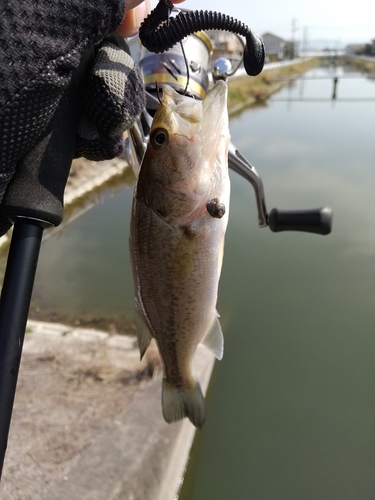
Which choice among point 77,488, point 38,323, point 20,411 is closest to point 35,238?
point 77,488

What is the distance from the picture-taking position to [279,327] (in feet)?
17.6

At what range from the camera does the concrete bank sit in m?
2.65

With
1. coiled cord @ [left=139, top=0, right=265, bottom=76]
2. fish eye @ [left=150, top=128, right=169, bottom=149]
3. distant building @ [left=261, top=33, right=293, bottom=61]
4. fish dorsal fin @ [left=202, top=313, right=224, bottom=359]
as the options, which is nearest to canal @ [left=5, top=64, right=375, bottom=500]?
fish dorsal fin @ [left=202, top=313, right=224, bottom=359]

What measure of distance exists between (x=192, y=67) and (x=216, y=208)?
67 cm

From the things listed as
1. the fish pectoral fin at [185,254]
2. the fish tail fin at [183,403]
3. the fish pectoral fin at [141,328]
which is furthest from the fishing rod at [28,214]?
the fish tail fin at [183,403]

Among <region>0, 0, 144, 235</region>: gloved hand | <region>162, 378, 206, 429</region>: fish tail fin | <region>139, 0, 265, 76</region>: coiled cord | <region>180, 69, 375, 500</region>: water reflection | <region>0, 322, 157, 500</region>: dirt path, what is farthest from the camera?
<region>180, 69, 375, 500</region>: water reflection

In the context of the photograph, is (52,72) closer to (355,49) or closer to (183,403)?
(183,403)

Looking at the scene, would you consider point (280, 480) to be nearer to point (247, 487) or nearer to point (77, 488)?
point (247, 487)

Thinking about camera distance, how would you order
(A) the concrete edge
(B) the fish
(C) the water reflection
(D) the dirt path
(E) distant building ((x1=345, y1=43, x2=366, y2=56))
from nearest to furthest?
(B) the fish, (A) the concrete edge, (D) the dirt path, (C) the water reflection, (E) distant building ((x1=345, y1=43, x2=366, y2=56))

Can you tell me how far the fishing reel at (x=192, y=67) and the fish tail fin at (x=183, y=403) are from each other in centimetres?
75

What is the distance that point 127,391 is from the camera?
3.55 m

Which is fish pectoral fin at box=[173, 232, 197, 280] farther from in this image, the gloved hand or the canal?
the canal

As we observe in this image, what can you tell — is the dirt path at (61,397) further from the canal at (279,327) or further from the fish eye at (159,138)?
the fish eye at (159,138)

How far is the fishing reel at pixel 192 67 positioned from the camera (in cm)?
98
